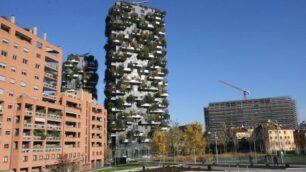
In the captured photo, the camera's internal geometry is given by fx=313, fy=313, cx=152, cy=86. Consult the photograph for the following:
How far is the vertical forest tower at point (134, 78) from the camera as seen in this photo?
447 ft

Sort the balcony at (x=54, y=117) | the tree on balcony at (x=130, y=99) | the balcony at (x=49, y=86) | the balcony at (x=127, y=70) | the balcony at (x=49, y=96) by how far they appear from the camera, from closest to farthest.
Result: the balcony at (x=54, y=117) → the balcony at (x=49, y=96) → the balcony at (x=49, y=86) → the tree on balcony at (x=130, y=99) → the balcony at (x=127, y=70)

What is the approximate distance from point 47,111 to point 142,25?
84.3 metres

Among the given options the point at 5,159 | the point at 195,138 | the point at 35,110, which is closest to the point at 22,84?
the point at 35,110

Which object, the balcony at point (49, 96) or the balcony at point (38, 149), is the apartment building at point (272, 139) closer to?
the balcony at point (49, 96)

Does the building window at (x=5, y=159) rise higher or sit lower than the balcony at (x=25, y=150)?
lower

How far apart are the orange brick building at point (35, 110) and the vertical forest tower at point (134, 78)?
34022 millimetres

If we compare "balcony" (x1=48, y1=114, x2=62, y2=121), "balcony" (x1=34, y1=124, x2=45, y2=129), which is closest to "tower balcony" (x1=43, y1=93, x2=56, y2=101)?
"balcony" (x1=48, y1=114, x2=62, y2=121)

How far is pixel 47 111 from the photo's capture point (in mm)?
80312

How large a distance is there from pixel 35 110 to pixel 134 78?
73.7m

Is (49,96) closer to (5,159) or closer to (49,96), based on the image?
(49,96)

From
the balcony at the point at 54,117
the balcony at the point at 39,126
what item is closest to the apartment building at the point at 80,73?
the balcony at the point at 54,117

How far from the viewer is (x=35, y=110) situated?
75312 millimetres

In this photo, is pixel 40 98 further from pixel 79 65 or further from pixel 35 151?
pixel 79 65

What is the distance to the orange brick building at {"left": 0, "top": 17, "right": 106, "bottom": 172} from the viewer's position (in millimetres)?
69250
